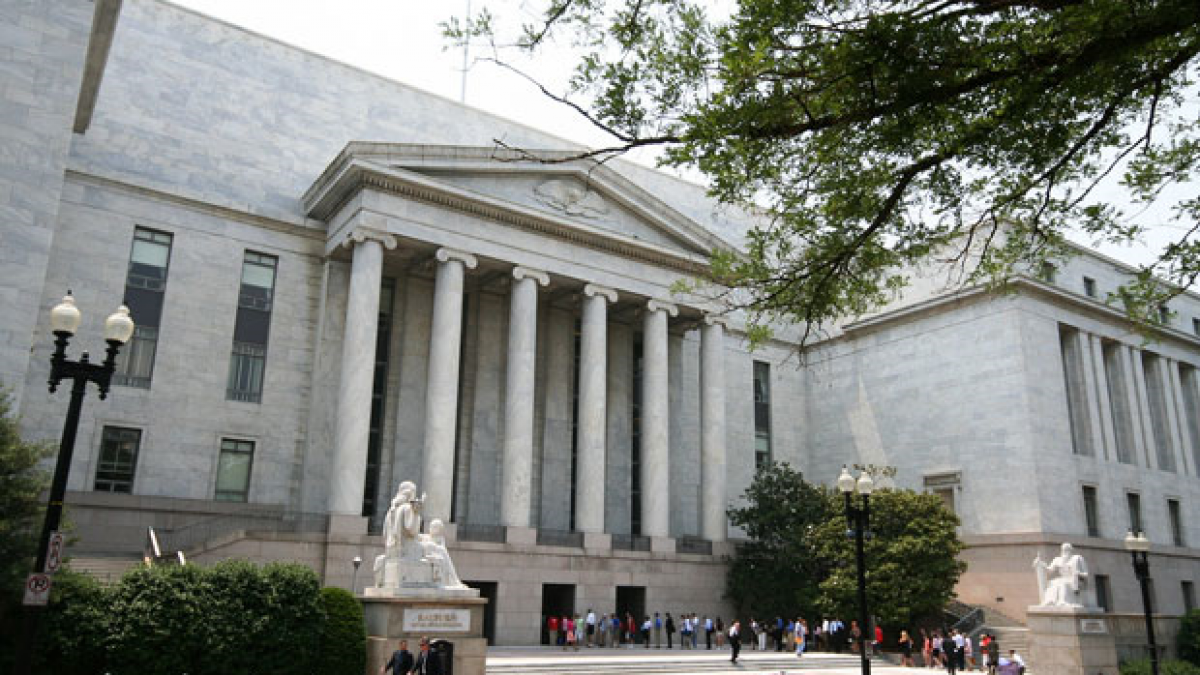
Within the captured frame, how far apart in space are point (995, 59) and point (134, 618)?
18.0 m

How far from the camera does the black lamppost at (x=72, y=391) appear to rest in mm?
10453

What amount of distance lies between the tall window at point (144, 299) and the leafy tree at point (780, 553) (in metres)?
24.9

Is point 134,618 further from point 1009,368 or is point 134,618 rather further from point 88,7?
point 1009,368

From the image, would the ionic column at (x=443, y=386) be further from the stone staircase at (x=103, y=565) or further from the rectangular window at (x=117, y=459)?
the rectangular window at (x=117, y=459)

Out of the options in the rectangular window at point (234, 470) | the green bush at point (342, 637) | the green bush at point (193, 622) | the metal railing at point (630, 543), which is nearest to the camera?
the green bush at point (193, 622)

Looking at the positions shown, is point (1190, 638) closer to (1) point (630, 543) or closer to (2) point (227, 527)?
(1) point (630, 543)

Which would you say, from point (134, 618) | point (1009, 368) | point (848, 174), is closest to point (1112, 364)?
point (1009, 368)

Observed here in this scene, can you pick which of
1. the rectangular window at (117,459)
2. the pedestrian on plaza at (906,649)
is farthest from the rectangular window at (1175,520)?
the rectangular window at (117,459)

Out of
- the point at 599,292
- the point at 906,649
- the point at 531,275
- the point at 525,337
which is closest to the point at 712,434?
the point at 599,292

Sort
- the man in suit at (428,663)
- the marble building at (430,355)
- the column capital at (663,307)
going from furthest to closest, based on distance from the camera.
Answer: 1. the column capital at (663,307)
2. the marble building at (430,355)
3. the man in suit at (428,663)

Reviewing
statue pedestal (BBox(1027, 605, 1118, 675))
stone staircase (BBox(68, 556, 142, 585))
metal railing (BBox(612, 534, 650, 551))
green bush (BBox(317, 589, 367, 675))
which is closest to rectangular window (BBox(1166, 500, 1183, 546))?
statue pedestal (BBox(1027, 605, 1118, 675))

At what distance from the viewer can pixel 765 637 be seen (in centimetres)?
3625

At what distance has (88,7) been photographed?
84.8 ft

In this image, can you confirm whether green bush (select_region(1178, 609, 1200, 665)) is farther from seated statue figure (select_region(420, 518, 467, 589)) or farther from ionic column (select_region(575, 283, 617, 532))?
seated statue figure (select_region(420, 518, 467, 589))
